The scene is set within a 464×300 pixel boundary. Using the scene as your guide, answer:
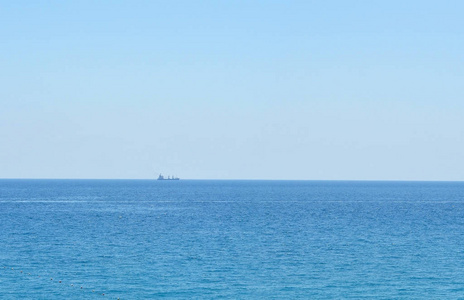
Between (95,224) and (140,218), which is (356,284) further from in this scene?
(140,218)

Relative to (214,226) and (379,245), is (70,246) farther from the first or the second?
(379,245)

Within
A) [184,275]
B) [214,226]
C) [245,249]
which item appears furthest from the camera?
[214,226]

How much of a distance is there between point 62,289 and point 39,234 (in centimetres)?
3561

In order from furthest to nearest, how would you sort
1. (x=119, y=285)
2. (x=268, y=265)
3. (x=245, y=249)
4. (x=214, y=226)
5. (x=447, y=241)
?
(x=214, y=226)
(x=447, y=241)
(x=245, y=249)
(x=268, y=265)
(x=119, y=285)

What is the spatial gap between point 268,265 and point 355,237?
25909 millimetres

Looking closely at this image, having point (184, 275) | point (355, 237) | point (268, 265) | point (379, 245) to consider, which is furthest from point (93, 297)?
point (355, 237)

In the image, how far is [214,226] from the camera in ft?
310

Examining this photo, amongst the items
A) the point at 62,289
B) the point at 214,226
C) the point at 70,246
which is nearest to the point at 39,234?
the point at 70,246

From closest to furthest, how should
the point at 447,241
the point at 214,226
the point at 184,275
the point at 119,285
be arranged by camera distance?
the point at 119,285, the point at 184,275, the point at 447,241, the point at 214,226

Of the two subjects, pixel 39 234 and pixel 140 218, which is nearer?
pixel 39 234

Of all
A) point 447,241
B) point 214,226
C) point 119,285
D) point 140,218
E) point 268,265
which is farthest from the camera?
point 140,218

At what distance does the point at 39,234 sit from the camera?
81688mm

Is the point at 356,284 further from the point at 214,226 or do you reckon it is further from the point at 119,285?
the point at 214,226

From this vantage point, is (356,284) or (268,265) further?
(268,265)
